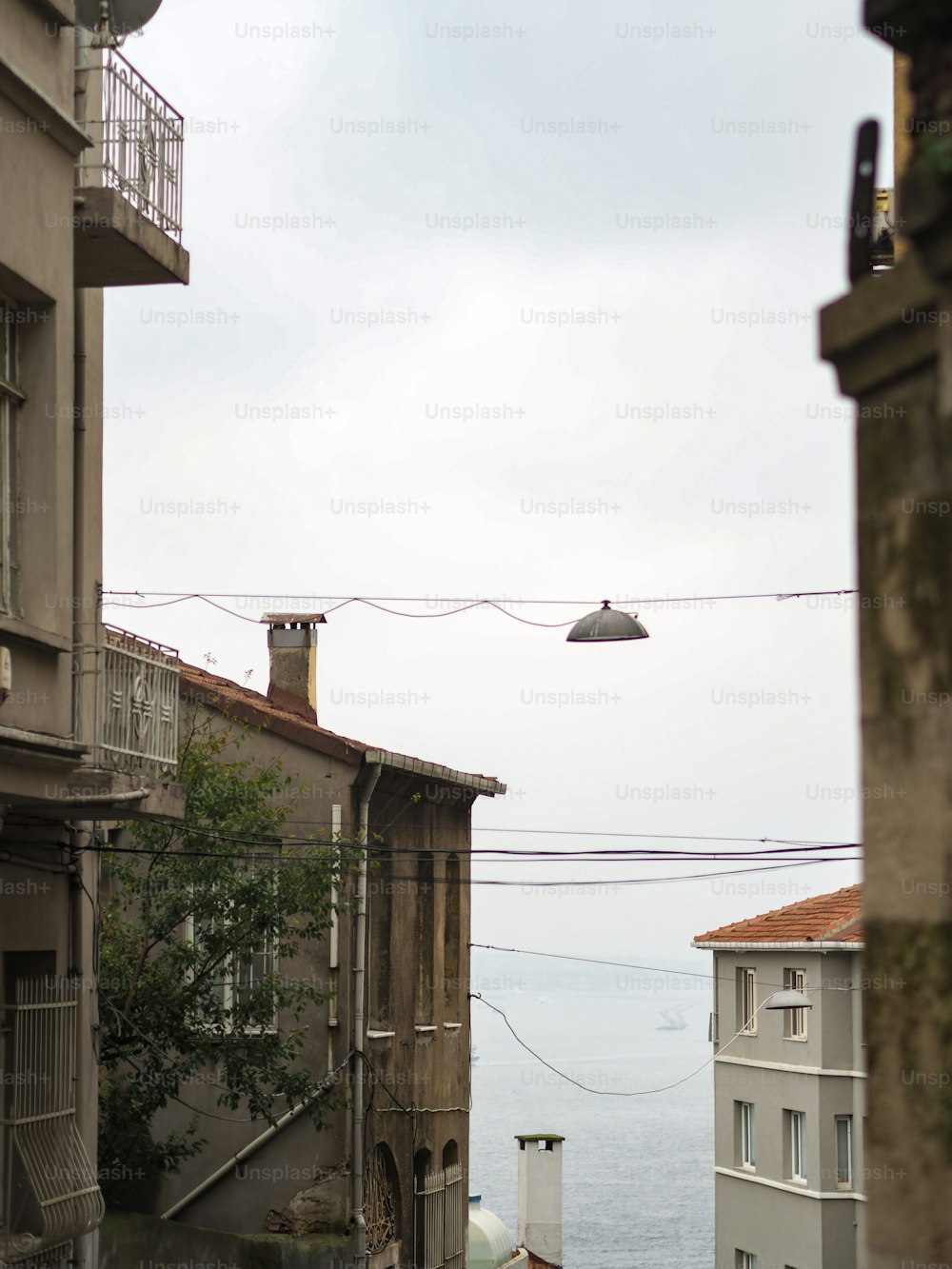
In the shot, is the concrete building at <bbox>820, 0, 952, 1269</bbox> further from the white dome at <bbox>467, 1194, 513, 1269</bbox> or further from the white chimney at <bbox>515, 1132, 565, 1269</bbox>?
the white chimney at <bbox>515, 1132, 565, 1269</bbox>

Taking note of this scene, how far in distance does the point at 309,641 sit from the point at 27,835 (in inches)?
510

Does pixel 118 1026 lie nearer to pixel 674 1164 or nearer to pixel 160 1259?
pixel 160 1259

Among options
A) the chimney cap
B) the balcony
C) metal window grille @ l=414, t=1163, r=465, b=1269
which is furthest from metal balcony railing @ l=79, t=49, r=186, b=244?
metal window grille @ l=414, t=1163, r=465, b=1269

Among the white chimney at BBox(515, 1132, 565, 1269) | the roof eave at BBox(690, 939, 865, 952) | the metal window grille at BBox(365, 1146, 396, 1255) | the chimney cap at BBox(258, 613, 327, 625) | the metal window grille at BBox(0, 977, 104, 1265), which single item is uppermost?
the chimney cap at BBox(258, 613, 327, 625)

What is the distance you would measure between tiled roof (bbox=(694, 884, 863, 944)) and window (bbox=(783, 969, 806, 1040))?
100 cm

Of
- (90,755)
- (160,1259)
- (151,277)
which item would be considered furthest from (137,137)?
(160,1259)

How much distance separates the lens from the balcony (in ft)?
38.7

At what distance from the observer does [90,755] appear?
36.9 feet

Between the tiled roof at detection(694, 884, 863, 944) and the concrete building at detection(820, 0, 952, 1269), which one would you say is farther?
the tiled roof at detection(694, 884, 863, 944)

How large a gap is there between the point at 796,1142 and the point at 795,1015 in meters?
3.11

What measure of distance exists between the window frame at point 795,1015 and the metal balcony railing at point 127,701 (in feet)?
107

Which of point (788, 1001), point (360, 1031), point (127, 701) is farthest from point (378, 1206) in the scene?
point (788, 1001)

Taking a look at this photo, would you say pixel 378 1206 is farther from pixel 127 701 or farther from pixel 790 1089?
pixel 790 1089

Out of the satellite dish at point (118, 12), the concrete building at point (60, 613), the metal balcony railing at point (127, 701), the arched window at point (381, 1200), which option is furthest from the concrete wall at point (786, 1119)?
the satellite dish at point (118, 12)
